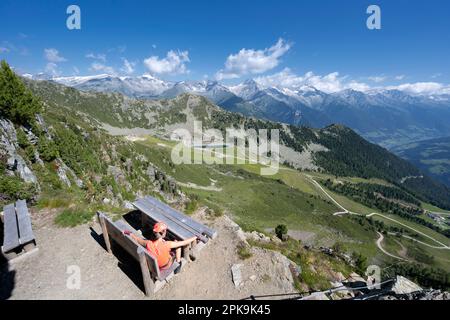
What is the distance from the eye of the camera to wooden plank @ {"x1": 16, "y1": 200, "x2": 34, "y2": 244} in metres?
10.7

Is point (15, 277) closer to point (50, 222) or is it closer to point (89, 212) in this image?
point (50, 222)

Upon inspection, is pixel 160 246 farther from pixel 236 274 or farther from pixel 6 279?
pixel 6 279

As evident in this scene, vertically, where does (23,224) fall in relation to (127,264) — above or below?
above

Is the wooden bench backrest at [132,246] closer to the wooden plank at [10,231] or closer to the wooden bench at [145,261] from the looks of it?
the wooden bench at [145,261]

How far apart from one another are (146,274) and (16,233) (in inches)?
259

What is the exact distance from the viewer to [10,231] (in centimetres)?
1106

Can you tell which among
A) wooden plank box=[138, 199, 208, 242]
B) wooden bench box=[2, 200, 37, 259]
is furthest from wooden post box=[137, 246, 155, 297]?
wooden bench box=[2, 200, 37, 259]

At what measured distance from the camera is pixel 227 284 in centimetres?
1073

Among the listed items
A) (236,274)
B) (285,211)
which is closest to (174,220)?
(236,274)

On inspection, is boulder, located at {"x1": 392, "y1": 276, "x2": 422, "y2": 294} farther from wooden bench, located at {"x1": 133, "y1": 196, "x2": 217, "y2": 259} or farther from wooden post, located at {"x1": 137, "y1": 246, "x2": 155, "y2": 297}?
wooden post, located at {"x1": 137, "y1": 246, "x2": 155, "y2": 297}

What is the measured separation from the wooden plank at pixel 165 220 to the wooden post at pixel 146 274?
252cm

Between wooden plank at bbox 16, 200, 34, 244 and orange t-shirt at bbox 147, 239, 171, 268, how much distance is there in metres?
5.58
